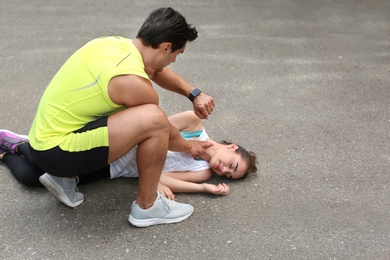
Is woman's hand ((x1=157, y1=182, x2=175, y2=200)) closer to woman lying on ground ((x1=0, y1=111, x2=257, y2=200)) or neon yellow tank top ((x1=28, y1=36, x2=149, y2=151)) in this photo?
woman lying on ground ((x1=0, y1=111, x2=257, y2=200))

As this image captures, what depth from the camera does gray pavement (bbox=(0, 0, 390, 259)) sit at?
252 centimetres

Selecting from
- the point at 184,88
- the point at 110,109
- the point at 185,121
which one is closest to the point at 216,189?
the point at 185,121

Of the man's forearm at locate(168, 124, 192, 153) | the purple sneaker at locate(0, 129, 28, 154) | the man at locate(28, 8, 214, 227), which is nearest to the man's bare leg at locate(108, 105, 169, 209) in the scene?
the man at locate(28, 8, 214, 227)

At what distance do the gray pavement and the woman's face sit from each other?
0.24ft

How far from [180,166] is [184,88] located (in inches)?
17.9

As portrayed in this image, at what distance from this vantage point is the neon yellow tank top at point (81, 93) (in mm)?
2391

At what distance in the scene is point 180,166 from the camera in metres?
2.99

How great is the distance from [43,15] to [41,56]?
1.30 meters

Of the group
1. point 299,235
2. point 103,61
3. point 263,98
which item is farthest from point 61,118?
point 263,98

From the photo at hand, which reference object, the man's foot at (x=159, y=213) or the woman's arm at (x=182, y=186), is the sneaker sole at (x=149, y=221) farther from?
the woman's arm at (x=182, y=186)

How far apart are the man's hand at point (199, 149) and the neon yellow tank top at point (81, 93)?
1.77 ft

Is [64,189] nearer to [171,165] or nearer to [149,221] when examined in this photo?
[149,221]

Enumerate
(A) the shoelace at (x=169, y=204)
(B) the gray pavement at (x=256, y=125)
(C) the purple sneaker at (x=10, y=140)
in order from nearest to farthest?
(B) the gray pavement at (x=256, y=125), (A) the shoelace at (x=169, y=204), (C) the purple sneaker at (x=10, y=140)

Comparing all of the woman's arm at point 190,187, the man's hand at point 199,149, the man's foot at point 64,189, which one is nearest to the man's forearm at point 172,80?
the man's hand at point 199,149
